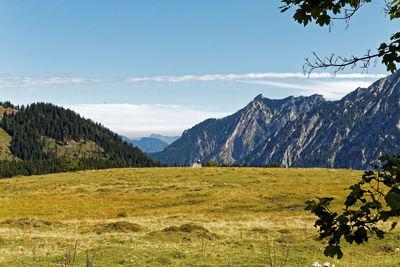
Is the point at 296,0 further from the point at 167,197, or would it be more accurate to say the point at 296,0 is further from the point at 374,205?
the point at 167,197

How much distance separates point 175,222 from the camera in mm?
35594

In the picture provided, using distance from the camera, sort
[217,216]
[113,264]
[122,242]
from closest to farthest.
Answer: [113,264], [122,242], [217,216]

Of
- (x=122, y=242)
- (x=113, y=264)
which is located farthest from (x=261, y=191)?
(x=113, y=264)

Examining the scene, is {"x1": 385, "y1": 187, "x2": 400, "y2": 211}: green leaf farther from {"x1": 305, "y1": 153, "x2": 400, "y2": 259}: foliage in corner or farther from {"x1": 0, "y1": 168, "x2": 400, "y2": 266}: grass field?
{"x1": 0, "y1": 168, "x2": 400, "y2": 266}: grass field

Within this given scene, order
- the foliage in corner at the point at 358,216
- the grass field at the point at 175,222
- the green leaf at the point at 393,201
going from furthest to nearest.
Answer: the grass field at the point at 175,222, the foliage in corner at the point at 358,216, the green leaf at the point at 393,201

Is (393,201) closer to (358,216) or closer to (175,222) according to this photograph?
(358,216)

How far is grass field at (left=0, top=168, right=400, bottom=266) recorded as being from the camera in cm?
1808

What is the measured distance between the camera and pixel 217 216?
42.2 m

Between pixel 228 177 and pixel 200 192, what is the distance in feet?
77.9

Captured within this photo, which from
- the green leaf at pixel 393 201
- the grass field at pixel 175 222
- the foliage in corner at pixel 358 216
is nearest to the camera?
the green leaf at pixel 393 201

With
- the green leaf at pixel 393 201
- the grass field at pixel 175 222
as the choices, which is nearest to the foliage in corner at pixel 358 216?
the green leaf at pixel 393 201

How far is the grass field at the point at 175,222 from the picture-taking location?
18078 mm

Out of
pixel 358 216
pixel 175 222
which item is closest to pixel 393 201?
pixel 358 216

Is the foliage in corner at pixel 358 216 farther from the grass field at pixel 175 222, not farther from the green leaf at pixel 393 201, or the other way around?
the grass field at pixel 175 222
